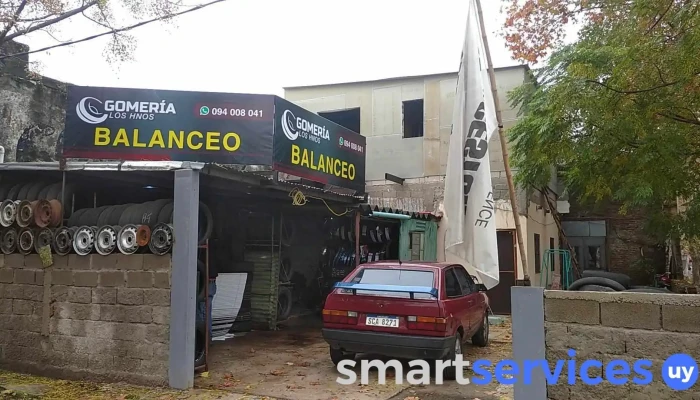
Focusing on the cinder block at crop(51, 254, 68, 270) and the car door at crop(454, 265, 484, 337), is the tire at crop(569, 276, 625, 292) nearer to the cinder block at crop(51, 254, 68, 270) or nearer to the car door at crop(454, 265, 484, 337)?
the car door at crop(454, 265, 484, 337)

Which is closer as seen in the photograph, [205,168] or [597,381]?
[597,381]

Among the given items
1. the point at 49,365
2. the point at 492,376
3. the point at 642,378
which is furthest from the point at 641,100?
the point at 49,365

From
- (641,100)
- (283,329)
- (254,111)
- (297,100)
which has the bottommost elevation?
(283,329)

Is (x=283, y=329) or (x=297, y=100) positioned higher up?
(x=297, y=100)

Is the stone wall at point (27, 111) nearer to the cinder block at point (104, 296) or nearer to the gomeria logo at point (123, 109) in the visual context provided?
the gomeria logo at point (123, 109)

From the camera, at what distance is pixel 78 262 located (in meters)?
7.02

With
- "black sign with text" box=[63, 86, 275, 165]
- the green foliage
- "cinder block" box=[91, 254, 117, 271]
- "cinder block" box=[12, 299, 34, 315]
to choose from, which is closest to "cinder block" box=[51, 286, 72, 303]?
"cinder block" box=[12, 299, 34, 315]

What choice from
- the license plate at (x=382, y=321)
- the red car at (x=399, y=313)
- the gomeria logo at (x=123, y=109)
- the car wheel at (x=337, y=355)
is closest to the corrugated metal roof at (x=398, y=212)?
the red car at (x=399, y=313)

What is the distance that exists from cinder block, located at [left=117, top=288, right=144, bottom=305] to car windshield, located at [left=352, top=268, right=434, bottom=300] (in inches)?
106

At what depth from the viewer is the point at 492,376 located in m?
7.11

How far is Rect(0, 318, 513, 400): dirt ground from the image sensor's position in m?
6.13

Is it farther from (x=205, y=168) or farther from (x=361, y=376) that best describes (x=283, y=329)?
(x=205, y=168)

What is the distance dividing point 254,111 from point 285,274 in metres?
4.32

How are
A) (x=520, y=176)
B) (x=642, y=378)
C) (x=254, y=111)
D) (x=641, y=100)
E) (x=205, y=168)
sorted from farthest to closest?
(x=520, y=176), (x=254, y=111), (x=205, y=168), (x=641, y=100), (x=642, y=378)
